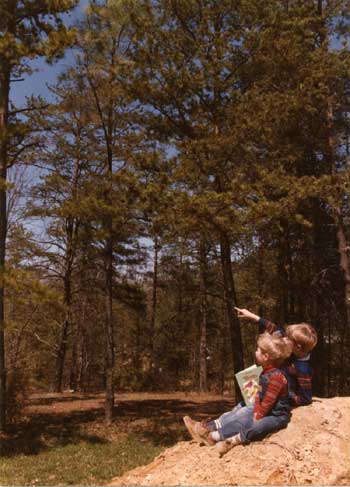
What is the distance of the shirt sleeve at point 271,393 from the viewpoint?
5.31m

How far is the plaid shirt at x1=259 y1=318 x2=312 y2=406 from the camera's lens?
5793 mm

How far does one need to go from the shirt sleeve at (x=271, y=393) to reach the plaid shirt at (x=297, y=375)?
37cm

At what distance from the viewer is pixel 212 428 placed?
19.3 feet

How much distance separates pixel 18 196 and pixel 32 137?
5.57m

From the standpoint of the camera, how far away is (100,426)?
10961mm

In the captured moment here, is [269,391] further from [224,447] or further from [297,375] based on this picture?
[224,447]

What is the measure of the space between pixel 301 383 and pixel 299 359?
0.37 metres

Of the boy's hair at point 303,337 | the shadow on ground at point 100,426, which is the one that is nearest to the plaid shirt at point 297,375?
the boy's hair at point 303,337

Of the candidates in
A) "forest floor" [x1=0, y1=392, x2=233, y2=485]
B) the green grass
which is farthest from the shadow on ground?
the green grass

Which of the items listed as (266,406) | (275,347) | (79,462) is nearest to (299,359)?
(275,347)

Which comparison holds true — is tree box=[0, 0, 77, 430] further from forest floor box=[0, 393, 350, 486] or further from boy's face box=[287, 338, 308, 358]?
boy's face box=[287, 338, 308, 358]

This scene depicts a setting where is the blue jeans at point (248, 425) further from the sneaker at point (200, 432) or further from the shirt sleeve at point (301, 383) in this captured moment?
the shirt sleeve at point (301, 383)

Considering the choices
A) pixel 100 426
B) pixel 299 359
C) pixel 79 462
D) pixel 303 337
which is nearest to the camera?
pixel 303 337

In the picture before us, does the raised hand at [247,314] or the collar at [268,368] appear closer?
the collar at [268,368]
